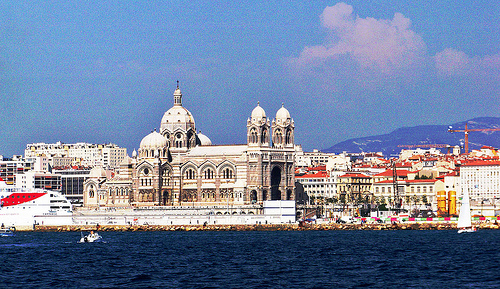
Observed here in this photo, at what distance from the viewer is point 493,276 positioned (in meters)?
56.7

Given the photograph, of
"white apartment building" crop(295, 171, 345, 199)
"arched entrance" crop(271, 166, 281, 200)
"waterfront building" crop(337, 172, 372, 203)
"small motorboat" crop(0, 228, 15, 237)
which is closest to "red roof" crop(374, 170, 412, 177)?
"waterfront building" crop(337, 172, 372, 203)

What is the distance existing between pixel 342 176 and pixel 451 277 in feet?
340

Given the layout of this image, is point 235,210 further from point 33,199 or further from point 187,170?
point 33,199

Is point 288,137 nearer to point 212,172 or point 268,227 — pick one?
point 212,172

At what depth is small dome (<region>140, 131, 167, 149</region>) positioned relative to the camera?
139000 millimetres

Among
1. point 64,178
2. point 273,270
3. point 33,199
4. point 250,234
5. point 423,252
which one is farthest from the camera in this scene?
point 64,178

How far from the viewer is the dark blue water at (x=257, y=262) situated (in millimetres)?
55250

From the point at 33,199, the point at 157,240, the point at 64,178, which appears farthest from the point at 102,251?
the point at 64,178

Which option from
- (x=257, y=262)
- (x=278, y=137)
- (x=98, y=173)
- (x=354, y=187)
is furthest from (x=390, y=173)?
(x=257, y=262)

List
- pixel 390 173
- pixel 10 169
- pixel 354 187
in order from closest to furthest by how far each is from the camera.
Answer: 1. pixel 354 187
2. pixel 390 173
3. pixel 10 169

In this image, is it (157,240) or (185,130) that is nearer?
(157,240)

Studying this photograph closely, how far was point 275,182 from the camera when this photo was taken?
136 m

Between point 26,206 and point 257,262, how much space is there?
56.6m

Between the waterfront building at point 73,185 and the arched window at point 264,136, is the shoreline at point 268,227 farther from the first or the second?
the waterfront building at point 73,185
